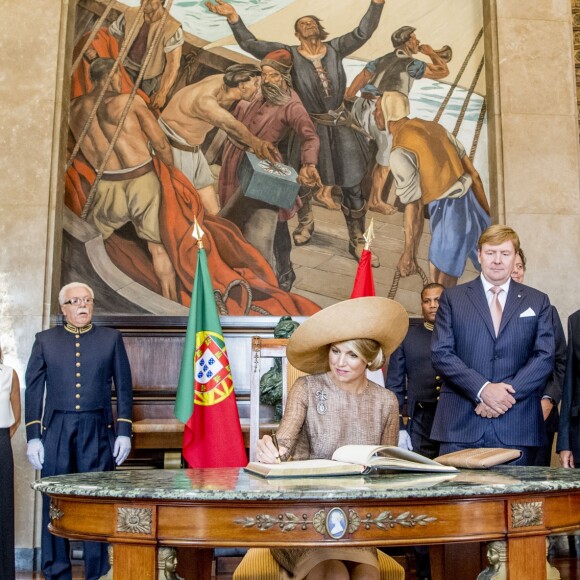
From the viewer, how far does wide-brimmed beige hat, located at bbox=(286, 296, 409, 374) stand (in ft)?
9.15

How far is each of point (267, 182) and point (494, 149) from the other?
1.70 meters

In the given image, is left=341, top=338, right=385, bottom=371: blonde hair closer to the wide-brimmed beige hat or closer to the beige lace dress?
the wide-brimmed beige hat

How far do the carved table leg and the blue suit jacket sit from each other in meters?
1.76

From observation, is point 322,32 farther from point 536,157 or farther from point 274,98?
point 536,157

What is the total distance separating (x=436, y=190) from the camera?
6590mm

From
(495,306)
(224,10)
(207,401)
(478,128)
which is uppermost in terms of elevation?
(224,10)

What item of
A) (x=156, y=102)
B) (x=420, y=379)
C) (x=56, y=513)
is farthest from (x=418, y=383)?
(x=56, y=513)

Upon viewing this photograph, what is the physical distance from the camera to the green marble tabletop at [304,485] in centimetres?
194

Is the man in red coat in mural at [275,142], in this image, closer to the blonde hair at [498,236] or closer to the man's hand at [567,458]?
the man's hand at [567,458]

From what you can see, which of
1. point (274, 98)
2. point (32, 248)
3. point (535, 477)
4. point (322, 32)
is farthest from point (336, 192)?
point (535, 477)

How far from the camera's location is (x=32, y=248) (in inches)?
A: 236

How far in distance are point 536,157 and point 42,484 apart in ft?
16.4

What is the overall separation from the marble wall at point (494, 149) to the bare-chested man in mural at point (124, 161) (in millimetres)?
280

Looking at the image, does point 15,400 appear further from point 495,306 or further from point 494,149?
point 494,149
